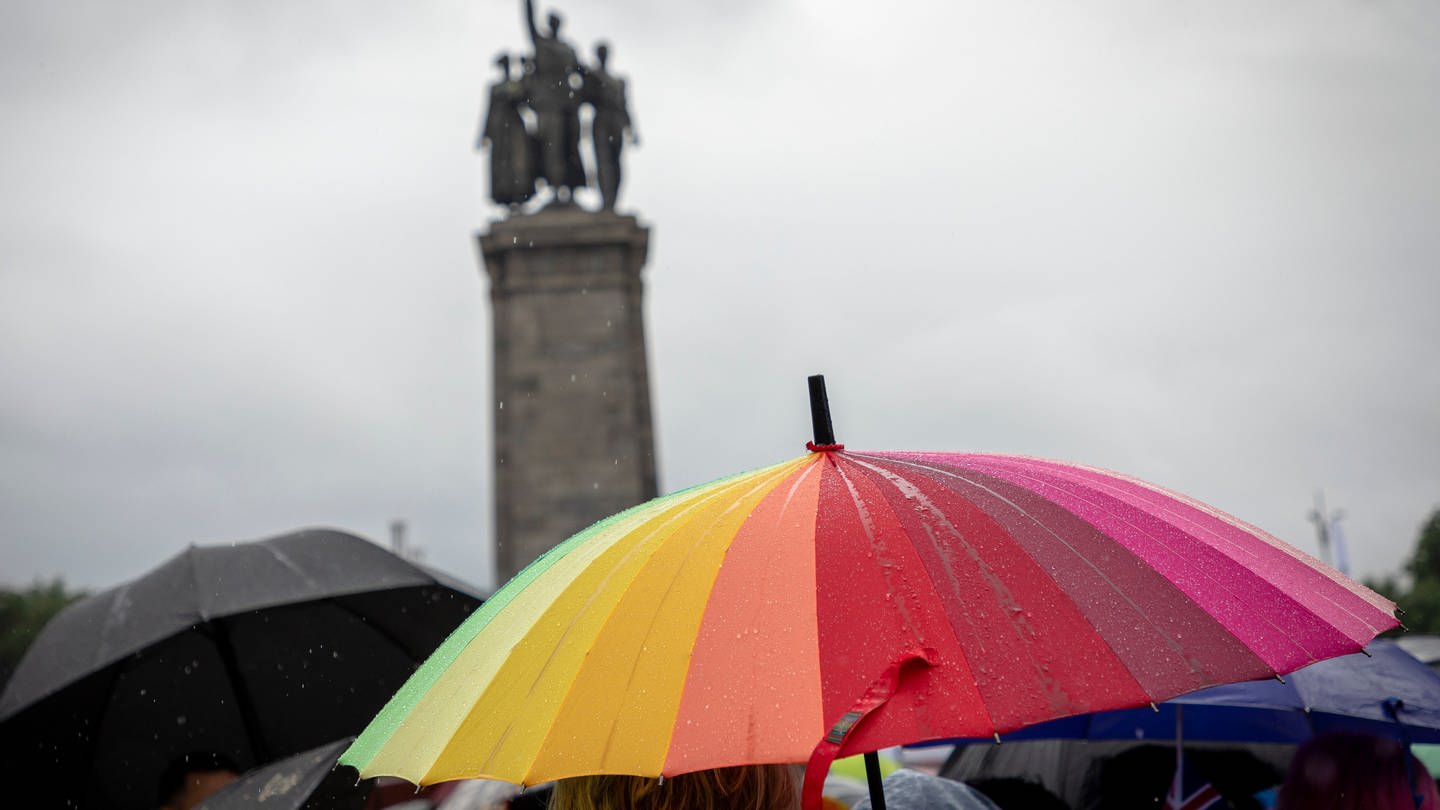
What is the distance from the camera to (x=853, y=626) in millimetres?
1772

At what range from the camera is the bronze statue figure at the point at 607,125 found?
45.9ft

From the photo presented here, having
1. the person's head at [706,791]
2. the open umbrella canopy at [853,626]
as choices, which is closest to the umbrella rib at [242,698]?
the open umbrella canopy at [853,626]

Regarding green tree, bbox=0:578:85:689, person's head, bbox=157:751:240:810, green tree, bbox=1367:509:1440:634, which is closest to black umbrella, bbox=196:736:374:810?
person's head, bbox=157:751:240:810

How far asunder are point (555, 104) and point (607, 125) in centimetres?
60

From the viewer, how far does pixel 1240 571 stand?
79.8 inches

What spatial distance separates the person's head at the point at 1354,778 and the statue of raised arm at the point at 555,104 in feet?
39.1

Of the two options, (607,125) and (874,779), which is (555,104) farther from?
(874,779)

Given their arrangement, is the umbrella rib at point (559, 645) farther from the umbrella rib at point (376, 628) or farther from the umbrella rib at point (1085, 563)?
the umbrella rib at point (376, 628)

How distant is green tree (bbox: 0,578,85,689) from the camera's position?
46438 mm

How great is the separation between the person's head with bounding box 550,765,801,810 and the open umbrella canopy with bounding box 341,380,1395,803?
9.5 inches

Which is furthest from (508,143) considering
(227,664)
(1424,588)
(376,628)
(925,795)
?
(1424,588)

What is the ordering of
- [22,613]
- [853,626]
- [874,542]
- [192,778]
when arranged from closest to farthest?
[853,626], [874,542], [192,778], [22,613]

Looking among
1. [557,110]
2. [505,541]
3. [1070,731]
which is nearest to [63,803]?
[1070,731]

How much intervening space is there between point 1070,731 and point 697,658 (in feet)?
8.48
